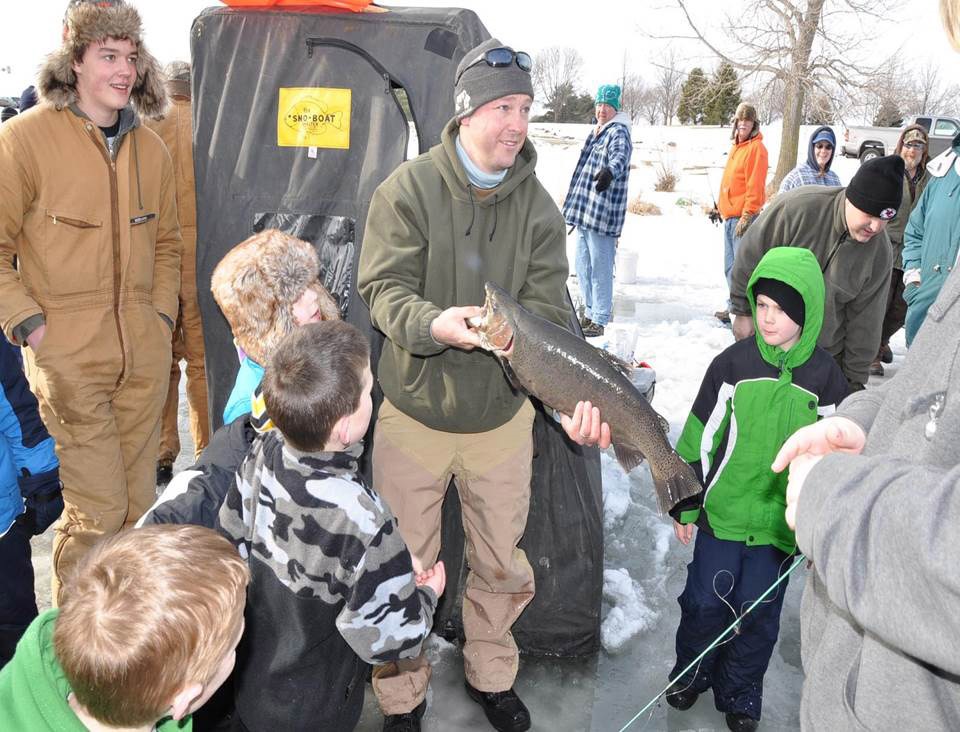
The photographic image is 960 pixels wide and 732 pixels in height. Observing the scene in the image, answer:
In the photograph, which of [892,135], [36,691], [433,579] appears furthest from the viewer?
[892,135]

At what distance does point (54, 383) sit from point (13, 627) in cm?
115

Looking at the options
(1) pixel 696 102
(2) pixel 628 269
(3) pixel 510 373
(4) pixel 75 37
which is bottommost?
(2) pixel 628 269

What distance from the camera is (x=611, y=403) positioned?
112 inches

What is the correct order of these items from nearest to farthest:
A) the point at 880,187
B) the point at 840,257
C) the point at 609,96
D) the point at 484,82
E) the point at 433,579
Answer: the point at 433,579 < the point at 484,82 < the point at 880,187 < the point at 840,257 < the point at 609,96

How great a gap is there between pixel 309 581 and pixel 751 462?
1.95m

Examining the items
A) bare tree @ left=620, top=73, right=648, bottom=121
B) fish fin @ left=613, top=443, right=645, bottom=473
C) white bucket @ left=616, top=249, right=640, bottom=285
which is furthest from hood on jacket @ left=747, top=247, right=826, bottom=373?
bare tree @ left=620, top=73, right=648, bottom=121

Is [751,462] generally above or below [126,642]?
below

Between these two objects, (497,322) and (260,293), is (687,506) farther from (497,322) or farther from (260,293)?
(260,293)

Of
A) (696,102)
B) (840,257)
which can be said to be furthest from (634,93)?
(840,257)

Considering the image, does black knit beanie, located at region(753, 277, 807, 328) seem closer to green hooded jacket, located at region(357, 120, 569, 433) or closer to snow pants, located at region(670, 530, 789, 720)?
green hooded jacket, located at region(357, 120, 569, 433)

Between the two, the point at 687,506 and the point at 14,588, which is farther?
the point at 687,506

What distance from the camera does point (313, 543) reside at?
2.17 meters

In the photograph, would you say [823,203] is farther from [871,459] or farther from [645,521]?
[871,459]

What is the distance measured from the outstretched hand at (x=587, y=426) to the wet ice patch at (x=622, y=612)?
1458 mm
